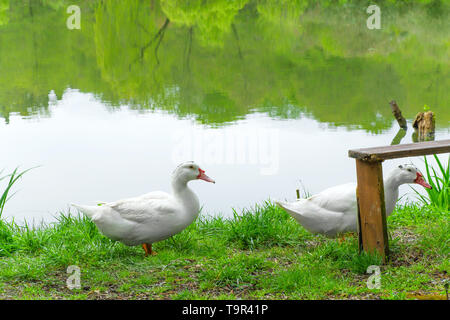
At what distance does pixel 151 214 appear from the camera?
6.03 m

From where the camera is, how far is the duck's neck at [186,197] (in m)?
6.10

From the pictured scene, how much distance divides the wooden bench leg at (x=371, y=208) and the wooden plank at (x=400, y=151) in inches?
2.6

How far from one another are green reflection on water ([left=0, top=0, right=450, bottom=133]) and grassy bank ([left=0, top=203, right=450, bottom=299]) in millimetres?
11350

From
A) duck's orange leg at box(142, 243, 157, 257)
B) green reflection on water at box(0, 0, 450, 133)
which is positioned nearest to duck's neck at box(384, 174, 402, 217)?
duck's orange leg at box(142, 243, 157, 257)

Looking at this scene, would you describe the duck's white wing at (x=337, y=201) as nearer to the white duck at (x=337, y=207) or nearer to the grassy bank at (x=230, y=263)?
the white duck at (x=337, y=207)

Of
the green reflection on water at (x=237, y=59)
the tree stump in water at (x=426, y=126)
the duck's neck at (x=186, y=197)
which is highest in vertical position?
the green reflection on water at (x=237, y=59)

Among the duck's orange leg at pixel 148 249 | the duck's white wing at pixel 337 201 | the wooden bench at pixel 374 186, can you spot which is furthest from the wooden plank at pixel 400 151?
the duck's orange leg at pixel 148 249

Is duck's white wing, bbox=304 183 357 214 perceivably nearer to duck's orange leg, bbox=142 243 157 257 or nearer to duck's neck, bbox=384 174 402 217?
duck's neck, bbox=384 174 402 217

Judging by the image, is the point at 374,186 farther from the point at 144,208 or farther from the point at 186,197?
the point at 144,208

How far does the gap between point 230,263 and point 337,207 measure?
122cm

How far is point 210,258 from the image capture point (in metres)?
6.14

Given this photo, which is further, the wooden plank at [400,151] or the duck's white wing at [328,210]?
the duck's white wing at [328,210]
